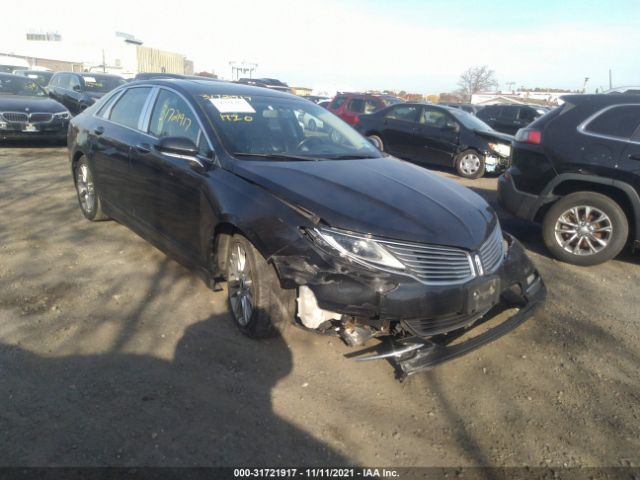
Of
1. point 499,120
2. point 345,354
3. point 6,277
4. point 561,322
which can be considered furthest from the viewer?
point 499,120

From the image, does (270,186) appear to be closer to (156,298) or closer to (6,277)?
(156,298)

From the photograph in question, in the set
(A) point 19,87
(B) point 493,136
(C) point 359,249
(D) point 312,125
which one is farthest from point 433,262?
(A) point 19,87

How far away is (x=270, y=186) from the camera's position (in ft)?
10.3

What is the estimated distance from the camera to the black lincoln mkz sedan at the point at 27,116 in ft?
33.4

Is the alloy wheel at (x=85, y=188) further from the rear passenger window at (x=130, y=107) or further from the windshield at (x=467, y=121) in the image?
the windshield at (x=467, y=121)

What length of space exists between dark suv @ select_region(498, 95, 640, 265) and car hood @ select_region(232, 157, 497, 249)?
2000 millimetres

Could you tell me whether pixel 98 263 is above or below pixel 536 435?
above

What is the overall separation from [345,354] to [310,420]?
0.71 m

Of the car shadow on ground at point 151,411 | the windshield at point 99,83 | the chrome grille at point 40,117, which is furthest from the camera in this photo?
the windshield at point 99,83

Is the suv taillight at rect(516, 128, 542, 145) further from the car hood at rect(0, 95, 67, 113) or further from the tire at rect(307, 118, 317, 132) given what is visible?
the car hood at rect(0, 95, 67, 113)

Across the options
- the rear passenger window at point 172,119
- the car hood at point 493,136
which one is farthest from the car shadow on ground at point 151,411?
the car hood at point 493,136

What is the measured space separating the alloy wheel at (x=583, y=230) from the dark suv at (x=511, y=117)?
40.8ft

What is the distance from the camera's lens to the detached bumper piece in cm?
273

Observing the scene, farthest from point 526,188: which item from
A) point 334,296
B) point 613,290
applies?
point 334,296
